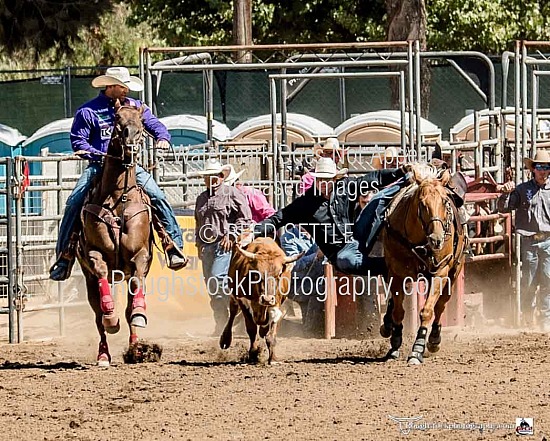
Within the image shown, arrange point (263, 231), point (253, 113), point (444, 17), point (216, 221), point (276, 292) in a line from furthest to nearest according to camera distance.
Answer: point (444, 17) < point (253, 113) < point (216, 221) < point (263, 231) < point (276, 292)

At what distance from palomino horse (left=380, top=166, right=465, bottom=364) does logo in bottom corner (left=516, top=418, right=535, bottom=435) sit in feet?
7.81

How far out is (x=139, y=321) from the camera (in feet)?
30.1

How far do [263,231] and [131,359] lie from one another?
1.49 m

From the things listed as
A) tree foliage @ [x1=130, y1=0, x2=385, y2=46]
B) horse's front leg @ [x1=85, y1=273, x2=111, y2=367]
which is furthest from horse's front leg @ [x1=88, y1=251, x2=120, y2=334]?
tree foliage @ [x1=130, y1=0, x2=385, y2=46]

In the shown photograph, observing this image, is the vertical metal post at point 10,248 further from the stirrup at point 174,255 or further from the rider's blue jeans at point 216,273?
the stirrup at point 174,255

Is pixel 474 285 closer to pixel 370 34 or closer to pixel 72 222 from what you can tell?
pixel 72 222

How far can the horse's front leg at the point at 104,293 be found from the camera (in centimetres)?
912

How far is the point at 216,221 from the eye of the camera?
11.3 meters

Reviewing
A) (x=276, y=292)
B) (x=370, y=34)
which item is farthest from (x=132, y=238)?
(x=370, y=34)

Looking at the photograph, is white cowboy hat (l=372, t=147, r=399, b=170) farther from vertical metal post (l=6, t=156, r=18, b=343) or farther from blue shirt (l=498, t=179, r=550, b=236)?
vertical metal post (l=6, t=156, r=18, b=343)

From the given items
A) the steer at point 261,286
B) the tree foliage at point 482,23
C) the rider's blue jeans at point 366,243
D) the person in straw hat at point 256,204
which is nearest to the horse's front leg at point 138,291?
the steer at point 261,286

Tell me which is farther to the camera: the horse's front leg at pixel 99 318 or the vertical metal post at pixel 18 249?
the vertical metal post at pixel 18 249

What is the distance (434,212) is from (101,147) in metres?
2.64

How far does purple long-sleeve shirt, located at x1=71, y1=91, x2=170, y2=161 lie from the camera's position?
30.8 feet
